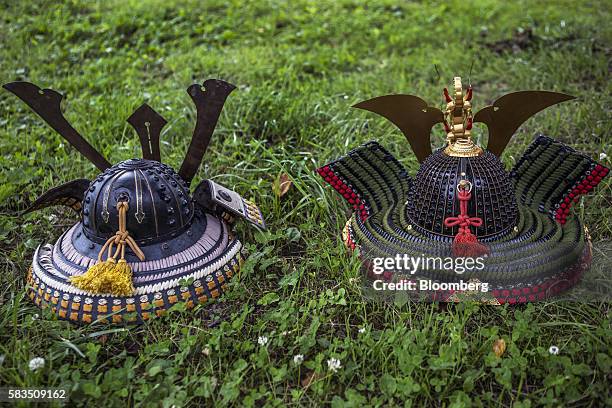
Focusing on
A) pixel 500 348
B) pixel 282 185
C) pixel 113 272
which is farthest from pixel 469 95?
pixel 113 272

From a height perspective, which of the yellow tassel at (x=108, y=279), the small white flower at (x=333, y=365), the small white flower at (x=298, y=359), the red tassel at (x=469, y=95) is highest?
the red tassel at (x=469, y=95)

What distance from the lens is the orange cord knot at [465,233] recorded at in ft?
8.57

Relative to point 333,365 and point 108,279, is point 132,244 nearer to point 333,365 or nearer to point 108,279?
point 108,279

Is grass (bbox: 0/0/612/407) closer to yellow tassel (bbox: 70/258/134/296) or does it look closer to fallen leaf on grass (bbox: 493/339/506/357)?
fallen leaf on grass (bbox: 493/339/506/357)

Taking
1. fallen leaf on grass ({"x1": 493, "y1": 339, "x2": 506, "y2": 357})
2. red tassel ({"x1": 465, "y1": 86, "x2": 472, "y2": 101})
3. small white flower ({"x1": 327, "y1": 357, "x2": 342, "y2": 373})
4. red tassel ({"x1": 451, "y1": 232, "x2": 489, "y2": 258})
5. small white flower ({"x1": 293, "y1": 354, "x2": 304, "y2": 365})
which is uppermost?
red tassel ({"x1": 465, "y1": 86, "x2": 472, "y2": 101})

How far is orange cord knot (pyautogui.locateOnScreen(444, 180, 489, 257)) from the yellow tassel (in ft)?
4.74

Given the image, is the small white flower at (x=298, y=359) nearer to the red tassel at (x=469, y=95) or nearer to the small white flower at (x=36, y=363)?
the small white flower at (x=36, y=363)

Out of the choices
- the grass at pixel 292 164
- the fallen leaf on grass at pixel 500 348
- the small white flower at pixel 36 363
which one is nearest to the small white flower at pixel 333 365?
the grass at pixel 292 164

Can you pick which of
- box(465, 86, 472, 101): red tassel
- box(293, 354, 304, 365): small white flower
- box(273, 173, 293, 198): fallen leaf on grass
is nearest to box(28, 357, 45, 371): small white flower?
box(293, 354, 304, 365): small white flower

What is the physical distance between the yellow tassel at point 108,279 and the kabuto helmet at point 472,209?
42.6 inches

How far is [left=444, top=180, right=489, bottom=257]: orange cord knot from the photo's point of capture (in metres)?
2.61

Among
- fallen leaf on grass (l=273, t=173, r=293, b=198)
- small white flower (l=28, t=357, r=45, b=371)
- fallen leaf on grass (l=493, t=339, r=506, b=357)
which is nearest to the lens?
small white flower (l=28, t=357, r=45, b=371)

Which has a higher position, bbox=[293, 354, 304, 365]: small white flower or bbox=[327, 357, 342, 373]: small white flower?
bbox=[293, 354, 304, 365]: small white flower

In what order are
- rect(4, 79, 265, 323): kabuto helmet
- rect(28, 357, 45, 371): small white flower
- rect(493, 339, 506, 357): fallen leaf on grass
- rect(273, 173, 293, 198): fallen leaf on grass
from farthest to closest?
rect(273, 173, 293, 198): fallen leaf on grass → rect(4, 79, 265, 323): kabuto helmet → rect(493, 339, 506, 357): fallen leaf on grass → rect(28, 357, 45, 371): small white flower
